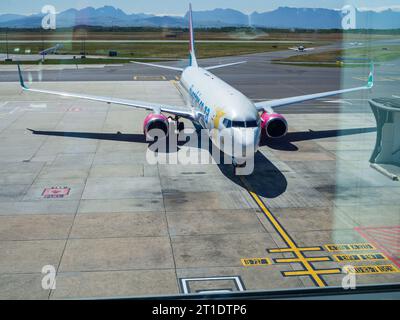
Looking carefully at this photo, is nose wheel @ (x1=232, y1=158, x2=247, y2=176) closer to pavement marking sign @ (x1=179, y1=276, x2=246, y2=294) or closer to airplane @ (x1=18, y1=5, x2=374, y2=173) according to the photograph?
airplane @ (x1=18, y1=5, x2=374, y2=173)

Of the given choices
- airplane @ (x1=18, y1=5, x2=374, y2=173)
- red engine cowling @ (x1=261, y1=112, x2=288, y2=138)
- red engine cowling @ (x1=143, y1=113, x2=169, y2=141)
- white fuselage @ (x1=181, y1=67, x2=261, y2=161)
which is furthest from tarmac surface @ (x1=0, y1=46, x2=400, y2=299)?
white fuselage @ (x1=181, y1=67, x2=261, y2=161)

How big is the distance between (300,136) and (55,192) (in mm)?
20664

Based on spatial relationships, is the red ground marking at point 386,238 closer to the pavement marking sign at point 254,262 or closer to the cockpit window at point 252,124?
the pavement marking sign at point 254,262

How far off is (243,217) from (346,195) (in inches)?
260

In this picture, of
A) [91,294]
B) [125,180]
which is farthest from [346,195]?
[91,294]

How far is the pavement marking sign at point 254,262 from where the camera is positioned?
54.0 ft

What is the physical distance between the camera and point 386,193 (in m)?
23.9

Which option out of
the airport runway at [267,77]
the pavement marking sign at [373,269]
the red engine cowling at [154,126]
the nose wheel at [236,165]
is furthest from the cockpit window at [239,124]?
the airport runway at [267,77]

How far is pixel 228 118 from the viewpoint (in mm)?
25156

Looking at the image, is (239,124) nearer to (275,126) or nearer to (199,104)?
(199,104)

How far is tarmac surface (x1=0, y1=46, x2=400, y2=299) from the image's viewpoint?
15.6m

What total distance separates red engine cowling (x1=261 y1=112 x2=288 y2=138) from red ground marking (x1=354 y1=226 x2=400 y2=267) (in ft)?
47.5

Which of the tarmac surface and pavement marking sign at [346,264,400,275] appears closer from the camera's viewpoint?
the tarmac surface

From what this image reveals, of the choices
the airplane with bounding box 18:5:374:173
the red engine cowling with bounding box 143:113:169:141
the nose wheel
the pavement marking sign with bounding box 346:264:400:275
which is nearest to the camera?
the pavement marking sign with bounding box 346:264:400:275
